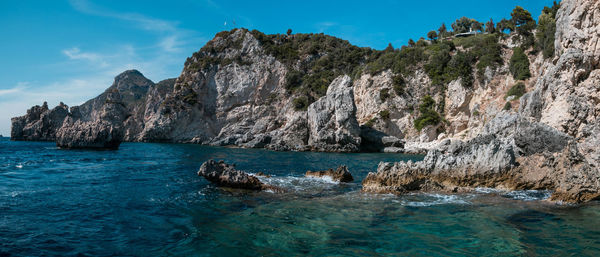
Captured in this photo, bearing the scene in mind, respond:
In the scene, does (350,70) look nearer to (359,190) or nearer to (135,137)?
(135,137)

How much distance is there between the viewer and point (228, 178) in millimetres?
15508

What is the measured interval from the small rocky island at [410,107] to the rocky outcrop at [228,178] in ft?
0.43

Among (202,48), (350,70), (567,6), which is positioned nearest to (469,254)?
(567,6)

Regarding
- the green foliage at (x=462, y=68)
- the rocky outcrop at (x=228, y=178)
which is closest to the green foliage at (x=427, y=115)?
the green foliage at (x=462, y=68)

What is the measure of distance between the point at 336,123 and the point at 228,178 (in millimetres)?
35929

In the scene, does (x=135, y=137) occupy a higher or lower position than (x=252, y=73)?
lower

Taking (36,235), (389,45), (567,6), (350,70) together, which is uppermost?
(389,45)

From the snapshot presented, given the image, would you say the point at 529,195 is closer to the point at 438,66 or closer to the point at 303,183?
the point at 303,183

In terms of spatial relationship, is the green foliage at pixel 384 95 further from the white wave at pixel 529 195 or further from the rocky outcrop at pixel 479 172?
the white wave at pixel 529 195

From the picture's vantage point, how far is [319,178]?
19734 mm

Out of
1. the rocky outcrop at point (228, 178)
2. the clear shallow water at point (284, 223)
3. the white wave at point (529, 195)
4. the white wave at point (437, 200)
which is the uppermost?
the rocky outcrop at point (228, 178)

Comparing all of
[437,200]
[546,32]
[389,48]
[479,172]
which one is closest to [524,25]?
[546,32]

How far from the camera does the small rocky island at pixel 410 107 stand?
52.2ft

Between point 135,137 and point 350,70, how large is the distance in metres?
57.5
